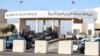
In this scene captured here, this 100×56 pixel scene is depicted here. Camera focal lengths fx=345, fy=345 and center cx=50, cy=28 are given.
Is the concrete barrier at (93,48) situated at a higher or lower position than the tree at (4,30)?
lower

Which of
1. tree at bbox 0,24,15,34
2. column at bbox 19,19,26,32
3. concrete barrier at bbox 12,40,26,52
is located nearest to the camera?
concrete barrier at bbox 12,40,26,52

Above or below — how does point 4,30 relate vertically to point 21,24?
below

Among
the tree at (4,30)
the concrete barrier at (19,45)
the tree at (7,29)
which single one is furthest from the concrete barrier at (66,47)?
the tree at (4,30)

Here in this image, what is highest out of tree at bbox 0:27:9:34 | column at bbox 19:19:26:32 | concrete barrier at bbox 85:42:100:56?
column at bbox 19:19:26:32

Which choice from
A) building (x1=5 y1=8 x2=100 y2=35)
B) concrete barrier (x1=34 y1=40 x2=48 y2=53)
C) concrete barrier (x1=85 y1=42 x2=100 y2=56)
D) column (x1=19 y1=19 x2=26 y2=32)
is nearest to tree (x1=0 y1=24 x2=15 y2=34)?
column (x1=19 y1=19 x2=26 y2=32)

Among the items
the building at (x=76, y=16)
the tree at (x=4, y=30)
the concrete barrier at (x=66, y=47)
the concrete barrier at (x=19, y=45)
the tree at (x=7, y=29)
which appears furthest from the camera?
the tree at (x=4, y=30)

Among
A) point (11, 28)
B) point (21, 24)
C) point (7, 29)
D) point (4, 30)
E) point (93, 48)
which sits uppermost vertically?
point (21, 24)

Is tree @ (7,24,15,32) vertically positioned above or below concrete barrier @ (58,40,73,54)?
above

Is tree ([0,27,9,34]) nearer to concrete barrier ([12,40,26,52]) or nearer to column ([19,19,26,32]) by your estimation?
column ([19,19,26,32])

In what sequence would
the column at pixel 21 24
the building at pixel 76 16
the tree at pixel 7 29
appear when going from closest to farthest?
the building at pixel 76 16 < the column at pixel 21 24 < the tree at pixel 7 29

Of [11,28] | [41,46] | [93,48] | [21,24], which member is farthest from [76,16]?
[93,48]

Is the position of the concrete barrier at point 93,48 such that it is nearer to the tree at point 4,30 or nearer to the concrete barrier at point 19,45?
the concrete barrier at point 19,45

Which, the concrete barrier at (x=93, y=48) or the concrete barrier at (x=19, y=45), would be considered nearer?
A: the concrete barrier at (x=93, y=48)

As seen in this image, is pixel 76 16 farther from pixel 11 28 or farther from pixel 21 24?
pixel 11 28
